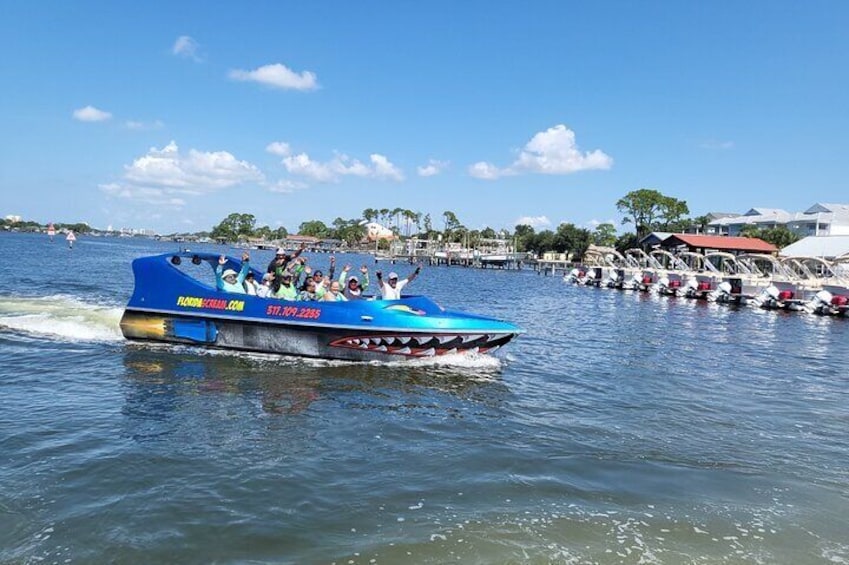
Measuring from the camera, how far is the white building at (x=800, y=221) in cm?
8850

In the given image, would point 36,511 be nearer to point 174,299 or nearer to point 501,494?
point 501,494

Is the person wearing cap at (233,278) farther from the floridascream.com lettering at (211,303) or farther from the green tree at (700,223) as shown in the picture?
the green tree at (700,223)

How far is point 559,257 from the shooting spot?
132 meters

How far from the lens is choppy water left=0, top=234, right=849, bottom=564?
609 cm

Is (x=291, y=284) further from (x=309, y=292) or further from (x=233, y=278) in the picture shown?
(x=233, y=278)

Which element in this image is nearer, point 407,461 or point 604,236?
point 407,461

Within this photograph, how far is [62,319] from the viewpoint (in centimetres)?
1948

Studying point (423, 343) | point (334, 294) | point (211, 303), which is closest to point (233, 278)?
point (211, 303)

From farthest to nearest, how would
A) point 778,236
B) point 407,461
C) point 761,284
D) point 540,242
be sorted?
point 540,242 < point 778,236 < point 761,284 < point 407,461

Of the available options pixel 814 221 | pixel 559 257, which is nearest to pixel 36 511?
pixel 814 221

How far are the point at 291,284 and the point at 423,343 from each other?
154 inches

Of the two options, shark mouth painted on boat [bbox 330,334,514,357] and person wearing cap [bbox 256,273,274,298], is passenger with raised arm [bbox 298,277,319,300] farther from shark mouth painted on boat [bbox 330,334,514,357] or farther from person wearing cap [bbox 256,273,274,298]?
shark mouth painted on boat [bbox 330,334,514,357]

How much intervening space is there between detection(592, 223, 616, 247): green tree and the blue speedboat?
423 feet

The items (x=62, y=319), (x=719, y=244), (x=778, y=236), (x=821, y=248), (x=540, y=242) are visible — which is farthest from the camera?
(x=540, y=242)
